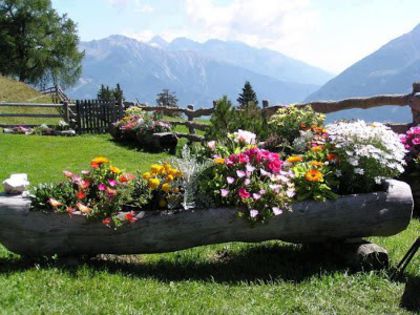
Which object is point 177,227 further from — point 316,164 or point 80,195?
point 316,164

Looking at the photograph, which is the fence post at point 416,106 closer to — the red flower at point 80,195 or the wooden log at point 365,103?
the wooden log at point 365,103

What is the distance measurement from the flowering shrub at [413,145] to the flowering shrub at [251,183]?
2949mm

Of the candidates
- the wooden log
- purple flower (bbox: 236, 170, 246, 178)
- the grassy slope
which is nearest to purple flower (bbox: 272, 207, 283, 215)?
purple flower (bbox: 236, 170, 246, 178)

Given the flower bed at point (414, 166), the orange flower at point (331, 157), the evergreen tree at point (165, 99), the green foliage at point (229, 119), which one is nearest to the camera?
the orange flower at point (331, 157)

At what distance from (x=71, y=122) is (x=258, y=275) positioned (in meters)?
18.7

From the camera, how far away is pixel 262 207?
492 cm

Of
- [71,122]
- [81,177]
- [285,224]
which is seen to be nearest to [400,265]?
[285,224]

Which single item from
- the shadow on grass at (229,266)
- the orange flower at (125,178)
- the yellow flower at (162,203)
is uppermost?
the orange flower at (125,178)

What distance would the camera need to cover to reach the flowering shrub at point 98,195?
4855 millimetres

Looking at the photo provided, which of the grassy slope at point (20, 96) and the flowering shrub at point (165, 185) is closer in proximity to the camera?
the flowering shrub at point (165, 185)

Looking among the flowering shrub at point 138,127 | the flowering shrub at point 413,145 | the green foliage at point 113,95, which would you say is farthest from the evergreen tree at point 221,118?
the green foliage at point 113,95

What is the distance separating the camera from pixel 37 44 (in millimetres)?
52281

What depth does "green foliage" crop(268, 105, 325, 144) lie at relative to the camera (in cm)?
960

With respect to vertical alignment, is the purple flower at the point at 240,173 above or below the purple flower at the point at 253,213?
above
